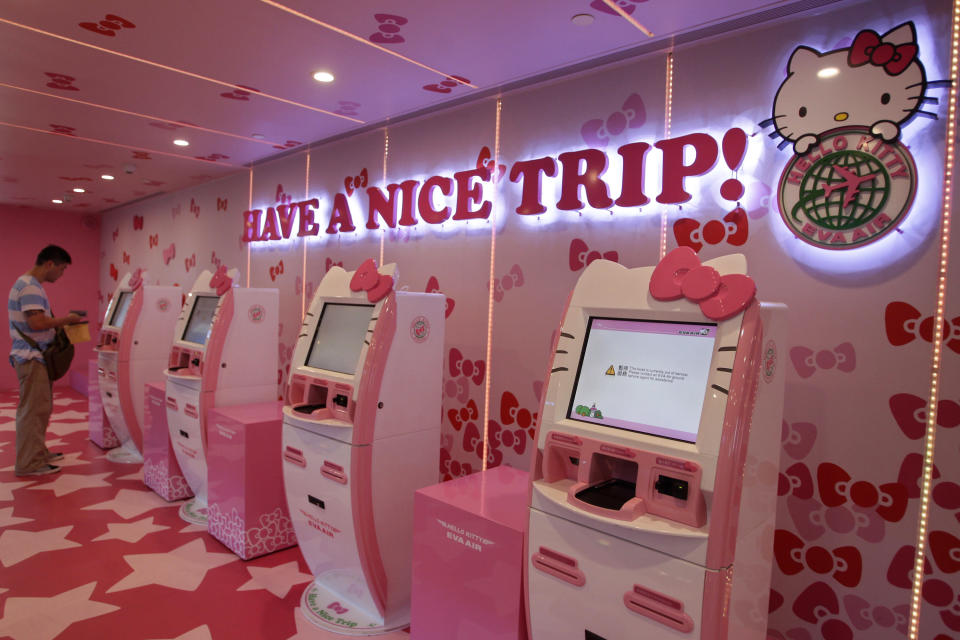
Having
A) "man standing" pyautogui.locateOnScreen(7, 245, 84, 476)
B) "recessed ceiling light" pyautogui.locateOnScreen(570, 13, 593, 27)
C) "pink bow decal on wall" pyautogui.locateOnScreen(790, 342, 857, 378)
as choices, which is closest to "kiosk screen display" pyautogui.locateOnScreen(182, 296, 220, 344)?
"man standing" pyautogui.locateOnScreen(7, 245, 84, 476)

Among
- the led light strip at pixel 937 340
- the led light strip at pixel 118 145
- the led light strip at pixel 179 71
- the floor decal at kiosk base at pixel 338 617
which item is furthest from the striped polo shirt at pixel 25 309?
the led light strip at pixel 937 340

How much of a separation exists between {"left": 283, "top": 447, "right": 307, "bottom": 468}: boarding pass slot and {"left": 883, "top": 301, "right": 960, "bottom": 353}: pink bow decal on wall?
2.46 metres

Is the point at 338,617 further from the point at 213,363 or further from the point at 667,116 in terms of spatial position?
the point at 667,116

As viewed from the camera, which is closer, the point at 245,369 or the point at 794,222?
the point at 794,222

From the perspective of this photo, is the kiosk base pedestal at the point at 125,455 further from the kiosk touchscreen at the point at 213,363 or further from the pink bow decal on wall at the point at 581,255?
the pink bow decal on wall at the point at 581,255

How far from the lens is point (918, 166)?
2.04 m

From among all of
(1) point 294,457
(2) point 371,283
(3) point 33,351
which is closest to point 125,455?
(3) point 33,351

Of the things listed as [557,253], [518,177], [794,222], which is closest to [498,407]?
[557,253]

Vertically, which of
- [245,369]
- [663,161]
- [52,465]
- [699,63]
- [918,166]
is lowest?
[52,465]

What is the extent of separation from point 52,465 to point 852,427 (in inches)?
222

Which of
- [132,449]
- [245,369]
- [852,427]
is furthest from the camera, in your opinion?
[132,449]

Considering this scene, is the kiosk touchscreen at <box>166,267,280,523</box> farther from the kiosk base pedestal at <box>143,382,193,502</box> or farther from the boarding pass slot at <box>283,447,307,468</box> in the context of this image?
the boarding pass slot at <box>283,447,307,468</box>

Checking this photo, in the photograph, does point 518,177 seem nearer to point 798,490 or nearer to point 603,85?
point 603,85

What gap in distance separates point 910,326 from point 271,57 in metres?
3.02
